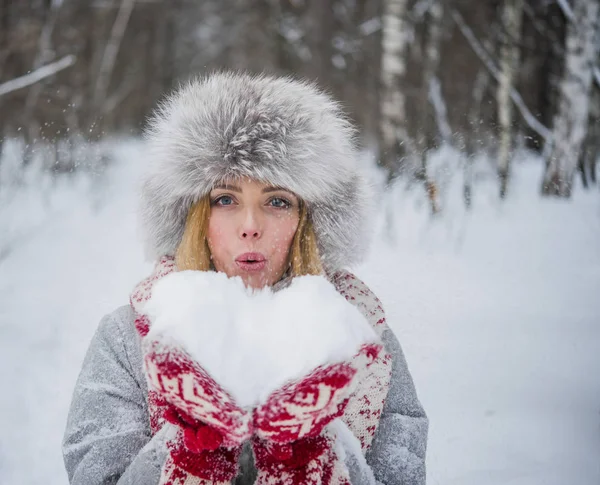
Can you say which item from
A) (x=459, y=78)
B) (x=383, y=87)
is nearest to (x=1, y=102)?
(x=383, y=87)

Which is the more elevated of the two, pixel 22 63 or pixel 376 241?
pixel 22 63

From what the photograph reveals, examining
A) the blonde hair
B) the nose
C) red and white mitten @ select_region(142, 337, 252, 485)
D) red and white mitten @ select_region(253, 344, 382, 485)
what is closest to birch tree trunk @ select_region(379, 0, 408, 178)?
the blonde hair

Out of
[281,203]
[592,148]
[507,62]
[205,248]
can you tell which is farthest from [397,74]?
[205,248]

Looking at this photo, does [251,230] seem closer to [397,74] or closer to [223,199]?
[223,199]

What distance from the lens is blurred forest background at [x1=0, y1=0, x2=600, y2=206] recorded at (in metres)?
4.89

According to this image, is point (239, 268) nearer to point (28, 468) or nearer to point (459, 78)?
point (28, 468)

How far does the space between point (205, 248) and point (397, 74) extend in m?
5.42

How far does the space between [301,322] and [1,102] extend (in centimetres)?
755

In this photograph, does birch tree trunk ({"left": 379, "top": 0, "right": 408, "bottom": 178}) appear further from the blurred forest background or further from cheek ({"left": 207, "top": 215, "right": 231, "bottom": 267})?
cheek ({"left": 207, "top": 215, "right": 231, "bottom": 267})

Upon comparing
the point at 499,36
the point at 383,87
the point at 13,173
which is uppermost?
the point at 499,36

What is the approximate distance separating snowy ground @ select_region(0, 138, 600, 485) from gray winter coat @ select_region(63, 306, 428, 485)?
27.7 inches

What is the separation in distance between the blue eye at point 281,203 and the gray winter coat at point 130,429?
1.65ft

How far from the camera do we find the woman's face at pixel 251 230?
1.42m

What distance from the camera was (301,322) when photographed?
1172mm
